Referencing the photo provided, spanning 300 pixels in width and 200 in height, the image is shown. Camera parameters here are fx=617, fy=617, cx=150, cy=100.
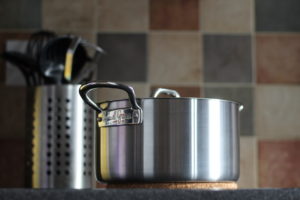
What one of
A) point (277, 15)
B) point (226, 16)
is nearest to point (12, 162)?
point (226, 16)

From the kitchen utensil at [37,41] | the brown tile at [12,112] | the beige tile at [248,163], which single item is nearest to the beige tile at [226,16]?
the beige tile at [248,163]

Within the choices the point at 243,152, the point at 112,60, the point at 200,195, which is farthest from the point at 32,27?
the point at 200,195

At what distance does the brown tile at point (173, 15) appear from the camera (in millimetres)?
1657

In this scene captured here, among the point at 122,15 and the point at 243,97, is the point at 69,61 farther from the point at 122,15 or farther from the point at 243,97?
the point at 243,97

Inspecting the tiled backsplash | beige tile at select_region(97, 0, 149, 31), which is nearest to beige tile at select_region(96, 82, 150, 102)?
the tiled backsplash

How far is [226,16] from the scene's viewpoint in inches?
65.7

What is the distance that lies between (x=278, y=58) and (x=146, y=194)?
1139 millimetres

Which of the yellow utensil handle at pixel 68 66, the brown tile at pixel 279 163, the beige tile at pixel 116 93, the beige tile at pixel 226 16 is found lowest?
the brown tile at pixel 279 163

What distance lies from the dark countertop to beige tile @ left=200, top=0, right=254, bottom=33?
43.0 inches

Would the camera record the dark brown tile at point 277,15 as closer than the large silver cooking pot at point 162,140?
No

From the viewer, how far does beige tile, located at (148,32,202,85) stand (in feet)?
5.38

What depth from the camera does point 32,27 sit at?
64.8 inches

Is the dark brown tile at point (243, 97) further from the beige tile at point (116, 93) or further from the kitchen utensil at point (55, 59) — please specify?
the kitchen utensil at point (55, 59)

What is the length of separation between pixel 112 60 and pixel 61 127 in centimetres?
38
